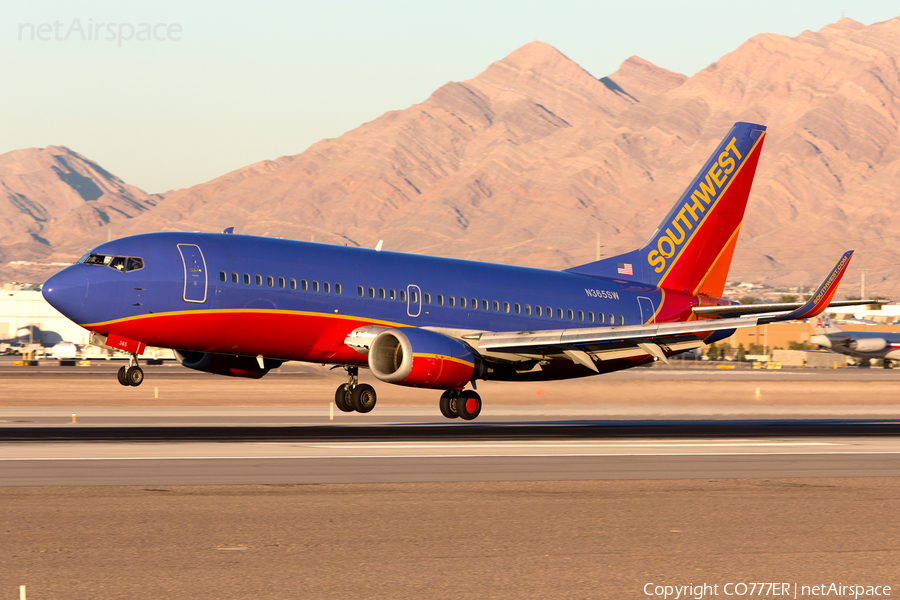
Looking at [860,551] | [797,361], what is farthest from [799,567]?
[797,361]

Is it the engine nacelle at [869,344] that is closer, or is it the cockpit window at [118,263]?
the cockpit window at [118,263]

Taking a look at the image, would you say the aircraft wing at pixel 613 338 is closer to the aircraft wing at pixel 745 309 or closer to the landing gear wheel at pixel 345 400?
the aircraft wing at pixel 745 309

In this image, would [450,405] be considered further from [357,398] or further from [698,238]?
[698,238]

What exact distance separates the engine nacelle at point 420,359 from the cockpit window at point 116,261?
813cm

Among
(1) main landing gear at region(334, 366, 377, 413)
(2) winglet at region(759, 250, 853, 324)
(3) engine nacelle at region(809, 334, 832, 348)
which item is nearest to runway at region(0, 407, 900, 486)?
(1) main landing gear at region(334, 366, 377, 413)

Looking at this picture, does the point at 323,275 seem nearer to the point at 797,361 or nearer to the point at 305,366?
the point at 305,366

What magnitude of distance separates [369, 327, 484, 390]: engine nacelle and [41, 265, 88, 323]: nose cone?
945 centimetres

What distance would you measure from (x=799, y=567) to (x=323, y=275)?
26.1 metres

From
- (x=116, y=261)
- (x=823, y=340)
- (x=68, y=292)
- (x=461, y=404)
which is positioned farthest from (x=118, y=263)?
(x=823, y=340)

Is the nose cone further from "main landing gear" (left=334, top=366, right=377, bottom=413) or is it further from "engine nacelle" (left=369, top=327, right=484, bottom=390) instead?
"main landing gear" (left=334, top=366, right=377, bottom=413)

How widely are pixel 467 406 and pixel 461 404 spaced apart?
0.24 metres

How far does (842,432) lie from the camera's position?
125 ft

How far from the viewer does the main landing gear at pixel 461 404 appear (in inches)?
1636

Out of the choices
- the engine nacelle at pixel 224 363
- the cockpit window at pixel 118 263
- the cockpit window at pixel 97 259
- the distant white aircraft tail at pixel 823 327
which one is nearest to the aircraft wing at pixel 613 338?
the engine nacelle at pixel 224 363
